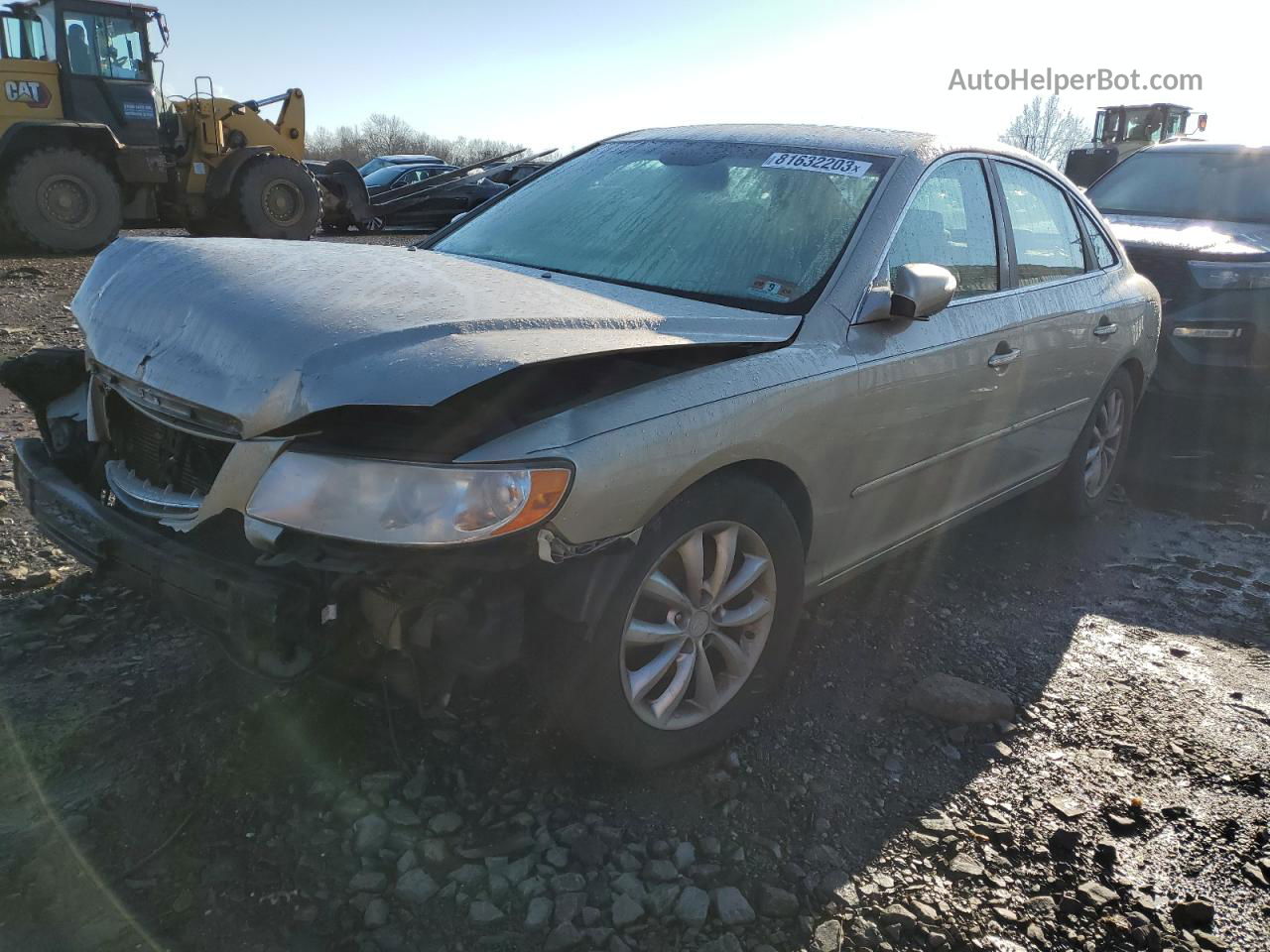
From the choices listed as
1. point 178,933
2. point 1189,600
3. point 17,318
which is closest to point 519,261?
point 178,933

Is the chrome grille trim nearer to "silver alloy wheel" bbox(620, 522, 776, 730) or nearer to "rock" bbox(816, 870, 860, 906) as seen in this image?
"silver alloy wheel" bbox(620, 522, 776, 730)

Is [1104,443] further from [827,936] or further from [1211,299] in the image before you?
[827,936]

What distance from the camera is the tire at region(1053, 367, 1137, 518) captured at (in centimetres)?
444

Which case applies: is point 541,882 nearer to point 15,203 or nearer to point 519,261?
point 519,261

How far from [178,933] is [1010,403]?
303 cm

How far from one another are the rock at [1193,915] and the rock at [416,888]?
1.67 metres

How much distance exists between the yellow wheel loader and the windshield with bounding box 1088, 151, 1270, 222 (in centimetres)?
1040

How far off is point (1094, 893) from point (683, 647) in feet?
3.65

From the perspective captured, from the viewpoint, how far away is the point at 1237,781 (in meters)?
2.72

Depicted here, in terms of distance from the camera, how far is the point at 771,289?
2.79 m

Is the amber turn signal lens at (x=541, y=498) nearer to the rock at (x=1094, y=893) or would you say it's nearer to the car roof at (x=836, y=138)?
the rock at (x=1094, y=893)

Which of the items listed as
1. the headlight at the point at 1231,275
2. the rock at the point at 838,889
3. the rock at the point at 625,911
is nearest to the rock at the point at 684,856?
the rock at the point at 625,911

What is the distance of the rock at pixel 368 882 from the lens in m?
2.06

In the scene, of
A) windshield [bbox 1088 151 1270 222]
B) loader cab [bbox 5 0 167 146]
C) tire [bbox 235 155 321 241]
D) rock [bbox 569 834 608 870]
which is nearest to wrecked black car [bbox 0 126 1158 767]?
rock [bbox 569 834 608 870]
